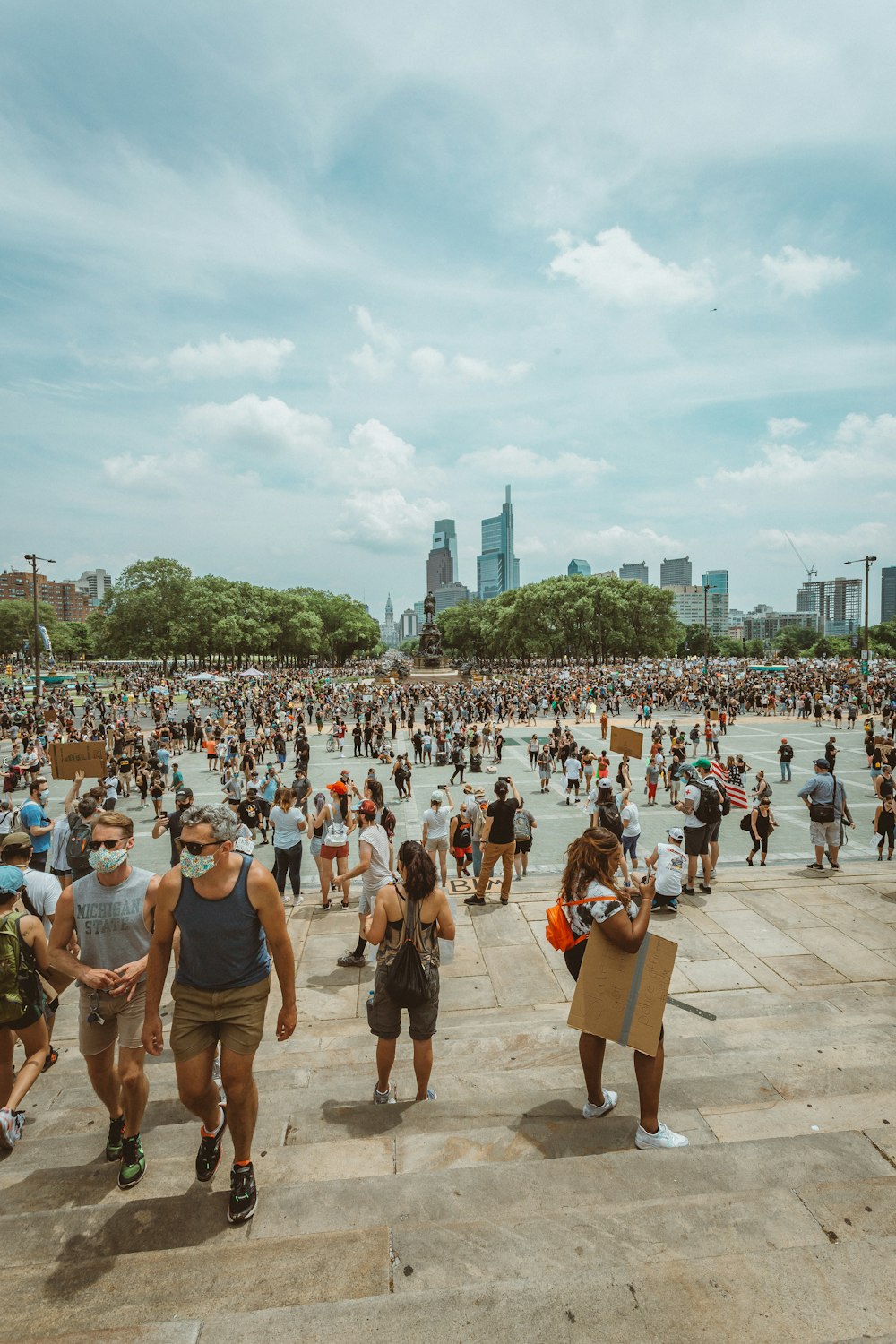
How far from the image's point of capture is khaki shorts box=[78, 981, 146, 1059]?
3.25 metres

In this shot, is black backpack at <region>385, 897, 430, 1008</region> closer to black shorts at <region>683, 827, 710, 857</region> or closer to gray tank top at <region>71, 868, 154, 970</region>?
gray tank top at <region>71, 868, 154, 970</region>

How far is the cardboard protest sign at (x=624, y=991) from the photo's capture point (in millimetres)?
3211

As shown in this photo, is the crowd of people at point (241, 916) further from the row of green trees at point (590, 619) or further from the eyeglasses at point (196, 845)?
the row of green trees at point (590, 619)

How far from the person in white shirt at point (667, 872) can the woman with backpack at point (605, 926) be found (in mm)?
3561

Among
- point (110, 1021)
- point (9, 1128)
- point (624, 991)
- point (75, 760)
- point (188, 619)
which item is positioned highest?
point (188, 619)

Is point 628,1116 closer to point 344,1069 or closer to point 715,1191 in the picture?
A: point 715,1191

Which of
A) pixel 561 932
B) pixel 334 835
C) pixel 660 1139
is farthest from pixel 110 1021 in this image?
pixel 334 835

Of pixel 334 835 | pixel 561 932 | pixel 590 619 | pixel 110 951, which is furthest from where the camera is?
pixel 590 619

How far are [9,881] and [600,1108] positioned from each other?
3.34 metres

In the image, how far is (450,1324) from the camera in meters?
2.00

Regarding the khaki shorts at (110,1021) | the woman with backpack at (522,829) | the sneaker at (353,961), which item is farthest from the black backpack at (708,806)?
the khaki shorts at (110,1021)

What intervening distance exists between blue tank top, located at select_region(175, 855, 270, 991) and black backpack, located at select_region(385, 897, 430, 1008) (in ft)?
2.96

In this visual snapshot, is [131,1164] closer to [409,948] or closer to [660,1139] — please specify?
[409,948]

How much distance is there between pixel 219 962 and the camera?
2900mm
